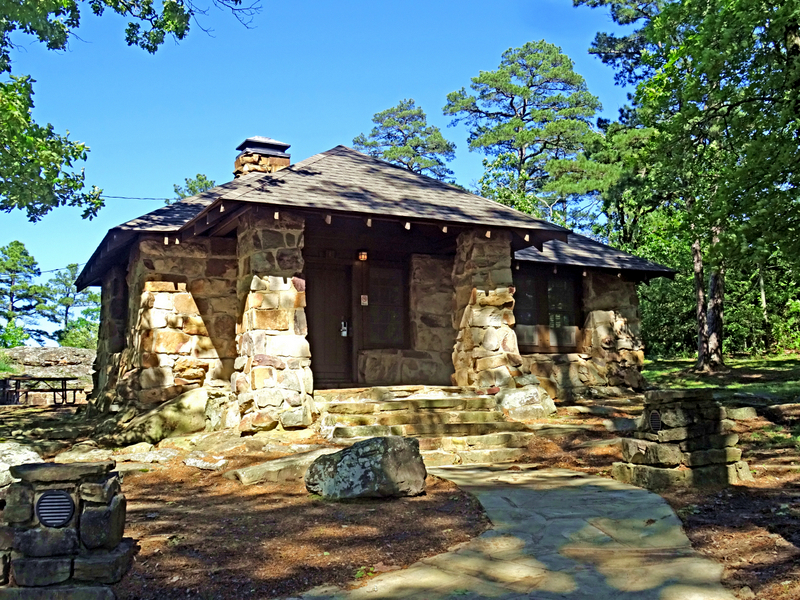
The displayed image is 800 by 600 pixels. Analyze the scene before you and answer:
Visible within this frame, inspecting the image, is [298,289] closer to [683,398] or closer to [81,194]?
[683,398]

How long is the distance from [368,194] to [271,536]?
22.1ft

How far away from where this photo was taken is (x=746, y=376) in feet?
53.4

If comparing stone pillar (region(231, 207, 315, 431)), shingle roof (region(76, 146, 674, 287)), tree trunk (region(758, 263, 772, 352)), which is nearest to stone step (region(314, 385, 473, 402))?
stone pillar (region(231, 207, 315, 431))

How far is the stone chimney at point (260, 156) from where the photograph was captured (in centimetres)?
1409

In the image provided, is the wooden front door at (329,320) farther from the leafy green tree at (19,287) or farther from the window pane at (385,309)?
the leafy green tree at (19,287)

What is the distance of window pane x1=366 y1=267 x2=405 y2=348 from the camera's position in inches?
483

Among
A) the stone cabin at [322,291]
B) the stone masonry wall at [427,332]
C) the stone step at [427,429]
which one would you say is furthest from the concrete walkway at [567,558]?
the stone masonry wall at [427,332]

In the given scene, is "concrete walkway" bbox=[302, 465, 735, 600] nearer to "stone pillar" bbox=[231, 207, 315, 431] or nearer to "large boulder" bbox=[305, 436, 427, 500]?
"large boulder" bbox=[305, 436, 427, 500]

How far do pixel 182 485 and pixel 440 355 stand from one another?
6163 millimetres

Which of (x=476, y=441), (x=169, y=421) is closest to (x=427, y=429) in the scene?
(x=476, y=441)

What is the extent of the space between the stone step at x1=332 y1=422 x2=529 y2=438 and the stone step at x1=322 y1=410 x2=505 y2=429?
158mm

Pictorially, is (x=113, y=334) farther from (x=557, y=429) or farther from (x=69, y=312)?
(x=69, y=312)

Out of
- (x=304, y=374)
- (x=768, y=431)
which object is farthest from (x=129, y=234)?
(x=768, y=431)

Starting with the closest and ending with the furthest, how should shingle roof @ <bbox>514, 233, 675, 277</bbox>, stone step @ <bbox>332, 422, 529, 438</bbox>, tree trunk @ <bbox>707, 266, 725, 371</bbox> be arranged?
stone step @ <bbox>332, 422, 529, 438</bbox>, shingle roof @ <bbox>514, 233, 675, 277</bbox>, tree trunk @ <bbox>707, 266, 725, 371</bbox>
